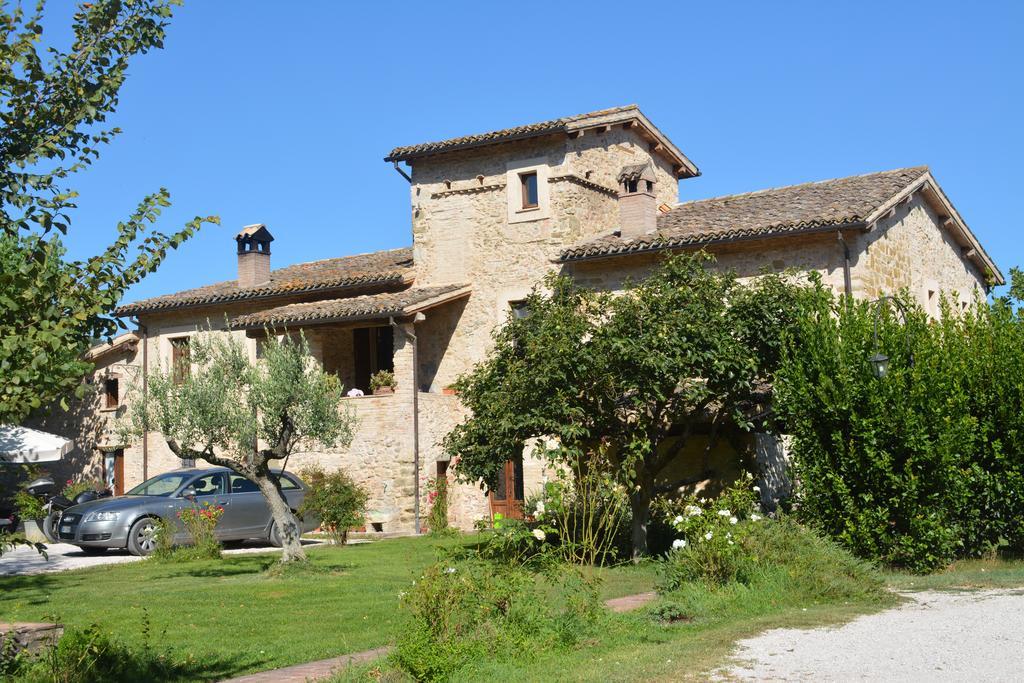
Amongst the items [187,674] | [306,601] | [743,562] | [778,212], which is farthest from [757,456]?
[187,674]

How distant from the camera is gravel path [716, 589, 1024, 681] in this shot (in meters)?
7.11

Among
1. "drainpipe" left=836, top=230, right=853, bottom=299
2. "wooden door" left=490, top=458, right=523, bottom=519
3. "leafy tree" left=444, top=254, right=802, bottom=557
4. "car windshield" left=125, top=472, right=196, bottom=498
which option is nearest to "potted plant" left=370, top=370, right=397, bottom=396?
"wooden door" left=490, top=458, right=523, bottom=519

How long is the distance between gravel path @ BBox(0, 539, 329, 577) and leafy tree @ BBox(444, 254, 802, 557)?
5762 mm

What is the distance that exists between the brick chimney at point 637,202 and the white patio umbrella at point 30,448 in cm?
→ 1197

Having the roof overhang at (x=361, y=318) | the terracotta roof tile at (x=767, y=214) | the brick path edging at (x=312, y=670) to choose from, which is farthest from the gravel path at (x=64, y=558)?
the brick path edging at (x=312, y=670)

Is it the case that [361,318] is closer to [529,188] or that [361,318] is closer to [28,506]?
[529,188]

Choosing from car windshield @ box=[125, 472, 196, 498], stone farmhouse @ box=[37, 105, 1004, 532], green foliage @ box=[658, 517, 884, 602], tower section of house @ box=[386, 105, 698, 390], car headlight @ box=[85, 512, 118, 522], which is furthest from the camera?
tower section of house @ box=[386, 105, 698, 390]

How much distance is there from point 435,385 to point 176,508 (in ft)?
23.5

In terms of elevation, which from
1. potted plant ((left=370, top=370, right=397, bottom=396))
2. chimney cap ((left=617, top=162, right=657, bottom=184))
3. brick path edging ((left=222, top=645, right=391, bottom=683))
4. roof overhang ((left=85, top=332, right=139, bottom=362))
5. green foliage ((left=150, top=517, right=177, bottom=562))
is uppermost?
chimney cap ((left=617, top=162, right=657, bottom=184))

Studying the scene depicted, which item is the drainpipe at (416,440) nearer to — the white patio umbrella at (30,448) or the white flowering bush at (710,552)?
the white patio umbrella at (30,448)

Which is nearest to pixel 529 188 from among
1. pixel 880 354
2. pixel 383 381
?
pixel 383 381

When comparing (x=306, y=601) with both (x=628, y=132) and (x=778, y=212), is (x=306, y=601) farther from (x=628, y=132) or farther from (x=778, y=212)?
(x=628, y=132)

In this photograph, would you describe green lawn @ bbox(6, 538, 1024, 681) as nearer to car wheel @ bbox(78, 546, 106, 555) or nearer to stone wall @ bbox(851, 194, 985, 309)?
car wheel @ bbox(78, 546, 106, 555)

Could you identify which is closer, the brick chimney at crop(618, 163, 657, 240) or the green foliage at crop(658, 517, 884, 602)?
the green foliage at crop(658, 517, 884, 602)
